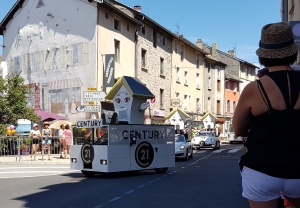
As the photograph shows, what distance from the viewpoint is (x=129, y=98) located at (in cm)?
1727

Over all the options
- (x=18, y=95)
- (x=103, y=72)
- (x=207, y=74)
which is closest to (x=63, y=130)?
(x=18, y=95)

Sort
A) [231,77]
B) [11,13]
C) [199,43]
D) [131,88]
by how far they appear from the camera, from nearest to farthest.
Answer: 1. [131,88]
2. [11,13]
3. [199,43]
4. [231,77]

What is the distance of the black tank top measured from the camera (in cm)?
253

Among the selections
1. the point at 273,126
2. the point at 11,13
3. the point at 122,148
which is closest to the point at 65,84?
the point at 11,13

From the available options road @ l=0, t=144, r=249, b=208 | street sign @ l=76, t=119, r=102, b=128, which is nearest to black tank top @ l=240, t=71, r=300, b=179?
road @ l=0, t=144, r=249, b=208

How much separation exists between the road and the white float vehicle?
34 cm

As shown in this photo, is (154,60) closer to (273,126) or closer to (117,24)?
(117,24)

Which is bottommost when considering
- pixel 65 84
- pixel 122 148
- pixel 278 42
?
pixel 122 148

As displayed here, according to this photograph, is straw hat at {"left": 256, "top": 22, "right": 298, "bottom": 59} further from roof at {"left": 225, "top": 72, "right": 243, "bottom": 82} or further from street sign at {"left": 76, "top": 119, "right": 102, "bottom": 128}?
roof at {"left": 225, "top": 72, "right": 243, "bottom": 82}

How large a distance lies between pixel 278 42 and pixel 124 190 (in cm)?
786

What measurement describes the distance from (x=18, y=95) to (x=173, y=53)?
18.9m

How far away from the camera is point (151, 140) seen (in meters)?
14.2

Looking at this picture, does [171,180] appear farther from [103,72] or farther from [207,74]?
[207,74]

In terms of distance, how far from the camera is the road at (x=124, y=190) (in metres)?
8.38
